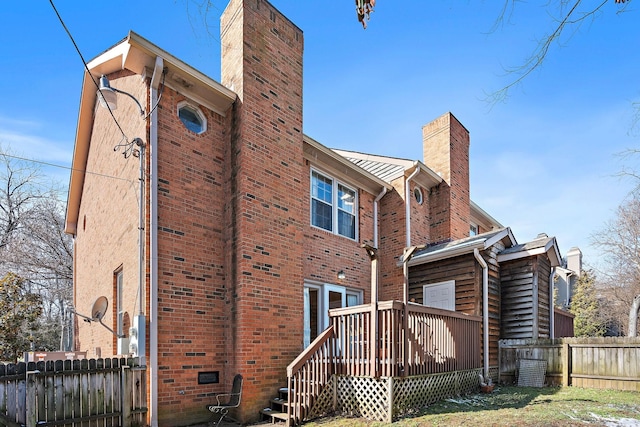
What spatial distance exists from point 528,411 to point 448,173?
344 inches

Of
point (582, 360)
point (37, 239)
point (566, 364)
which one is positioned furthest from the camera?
point (37, 239)

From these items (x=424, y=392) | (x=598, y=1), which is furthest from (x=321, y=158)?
(x=598, y=1)

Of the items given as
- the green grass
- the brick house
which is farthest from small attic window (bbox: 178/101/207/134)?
the green grass

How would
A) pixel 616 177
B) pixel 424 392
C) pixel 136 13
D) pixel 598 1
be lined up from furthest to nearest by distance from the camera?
pixel 424 392, pixel 616 177, pixel 136 13, pixel 598 1

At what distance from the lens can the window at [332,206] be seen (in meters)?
10.7

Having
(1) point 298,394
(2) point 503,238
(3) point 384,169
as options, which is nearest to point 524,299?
(2) point 503,238

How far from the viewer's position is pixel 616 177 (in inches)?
199

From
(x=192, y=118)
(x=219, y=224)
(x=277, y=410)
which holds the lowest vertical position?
(x=277, y=410)

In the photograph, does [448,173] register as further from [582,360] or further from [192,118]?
[192,118]

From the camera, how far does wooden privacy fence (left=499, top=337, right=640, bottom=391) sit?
31.3 feet

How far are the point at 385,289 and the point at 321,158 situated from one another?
15.2 feet

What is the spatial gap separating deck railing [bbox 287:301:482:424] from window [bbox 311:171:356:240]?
342 cm

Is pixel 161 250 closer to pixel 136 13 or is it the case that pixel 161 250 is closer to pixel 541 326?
pixel 136 13

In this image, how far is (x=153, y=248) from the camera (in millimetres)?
7035
